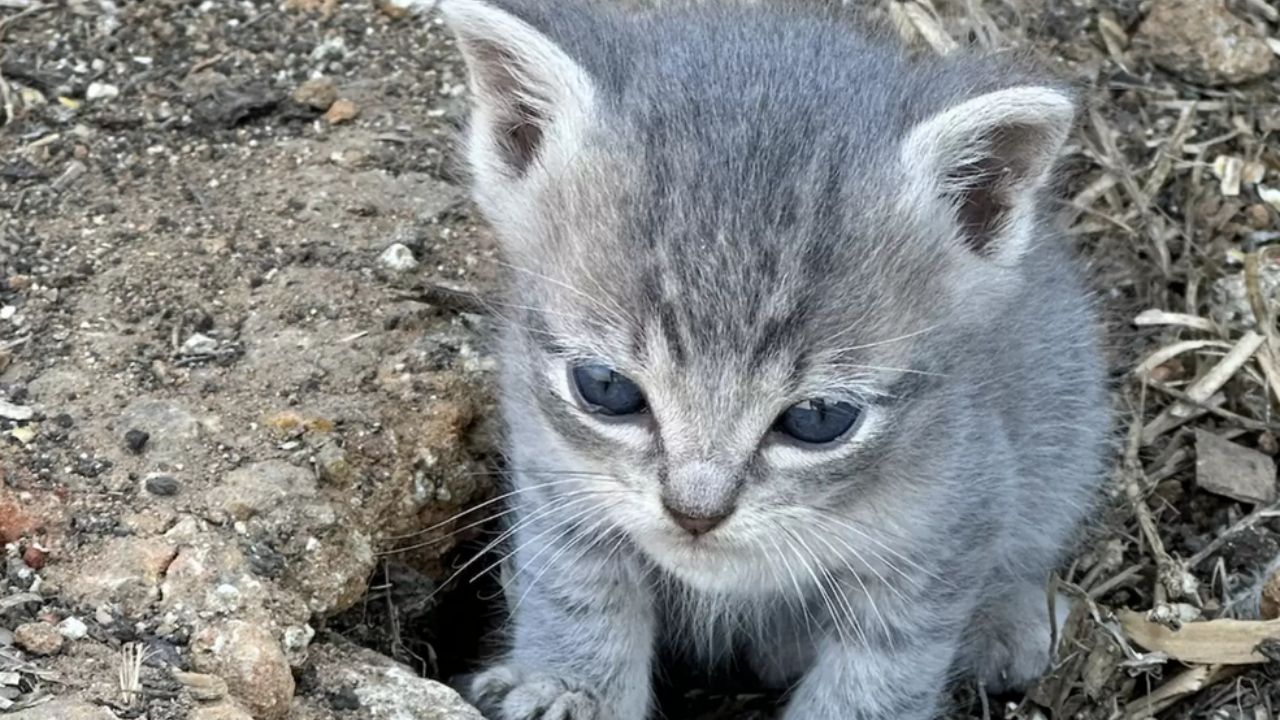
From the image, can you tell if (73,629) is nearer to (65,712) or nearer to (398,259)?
(65,712)

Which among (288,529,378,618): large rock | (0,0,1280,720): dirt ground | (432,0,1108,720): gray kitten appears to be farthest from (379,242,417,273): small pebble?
(288,529,378,618): large rock

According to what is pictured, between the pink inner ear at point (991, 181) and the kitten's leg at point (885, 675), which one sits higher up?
the pink inner ear at point (991, 181)

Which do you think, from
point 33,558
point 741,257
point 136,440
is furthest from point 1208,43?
point 33,558

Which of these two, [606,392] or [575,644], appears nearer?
[606,392]

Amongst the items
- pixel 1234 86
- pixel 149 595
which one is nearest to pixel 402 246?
pixel 149 595

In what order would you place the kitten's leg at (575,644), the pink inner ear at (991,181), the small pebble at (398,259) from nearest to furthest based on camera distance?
the pink inner ear at (991,181), the kitten's leg at (575,644), the small pebble at (398,259)

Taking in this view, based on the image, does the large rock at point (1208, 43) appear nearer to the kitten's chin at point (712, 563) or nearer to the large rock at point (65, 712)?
the kitten's chin at point (712, 563)

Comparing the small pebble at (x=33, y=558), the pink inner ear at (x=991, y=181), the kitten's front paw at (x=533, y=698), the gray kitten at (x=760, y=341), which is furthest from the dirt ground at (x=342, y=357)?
the pink inner ear at (x=991, y=181)

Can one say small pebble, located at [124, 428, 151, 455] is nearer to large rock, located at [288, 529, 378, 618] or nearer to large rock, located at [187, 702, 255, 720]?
large rock, located at [288, 529, 378, 618]
